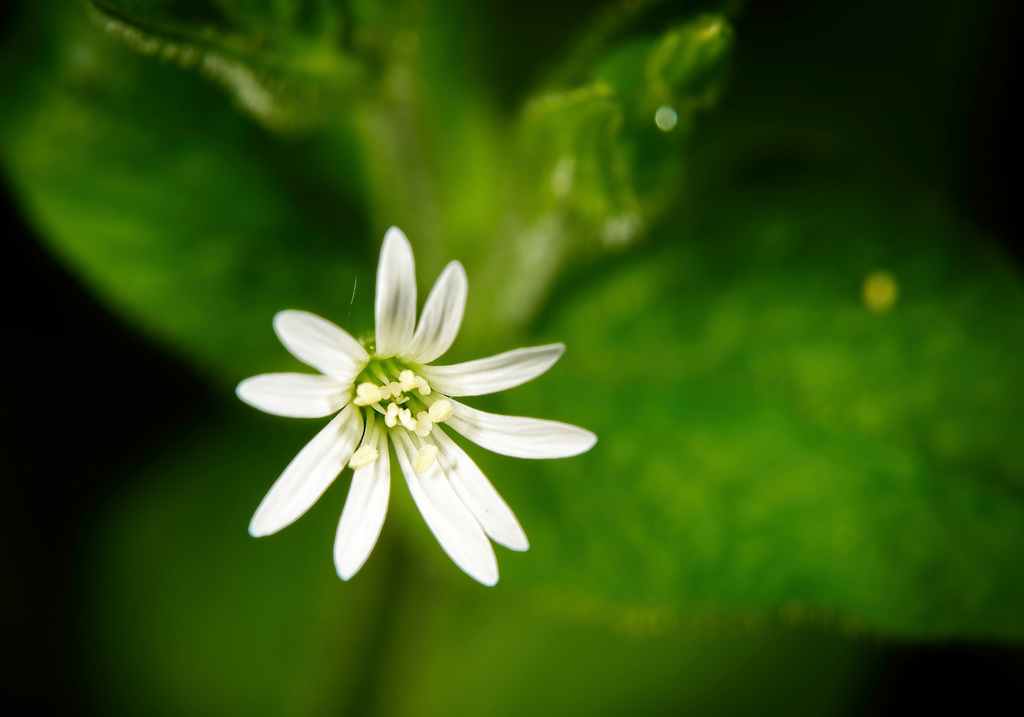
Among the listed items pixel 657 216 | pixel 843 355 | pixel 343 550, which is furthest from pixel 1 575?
pixel 843 355

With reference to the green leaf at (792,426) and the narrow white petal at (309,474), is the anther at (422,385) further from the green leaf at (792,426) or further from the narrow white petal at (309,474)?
the green leaf at (792,426)

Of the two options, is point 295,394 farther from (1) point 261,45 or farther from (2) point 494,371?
(1) point 261,45

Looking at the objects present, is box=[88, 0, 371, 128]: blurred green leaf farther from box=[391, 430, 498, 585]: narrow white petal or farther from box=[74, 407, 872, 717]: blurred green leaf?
box=[74, 407, 872, 717]: blurred green leaf

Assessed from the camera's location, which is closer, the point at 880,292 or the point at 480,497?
the point at 480,497

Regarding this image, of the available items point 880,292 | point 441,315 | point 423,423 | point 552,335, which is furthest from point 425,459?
point 880,292

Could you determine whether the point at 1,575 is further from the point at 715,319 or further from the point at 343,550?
the point at 715,319

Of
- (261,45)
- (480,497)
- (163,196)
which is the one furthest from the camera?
(163,196)

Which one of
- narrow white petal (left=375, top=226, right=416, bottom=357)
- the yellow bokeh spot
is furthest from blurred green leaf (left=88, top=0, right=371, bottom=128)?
the yellow bokeh spot

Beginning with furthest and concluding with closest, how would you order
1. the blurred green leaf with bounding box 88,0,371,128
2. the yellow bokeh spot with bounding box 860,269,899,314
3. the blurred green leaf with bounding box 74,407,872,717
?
the blurred green leaf with bounding box 74,407,872,717, the yellow bokeh spot with bounding box 860,269,899,314, the blurred green leaf with bounding box 88,0,371,128
